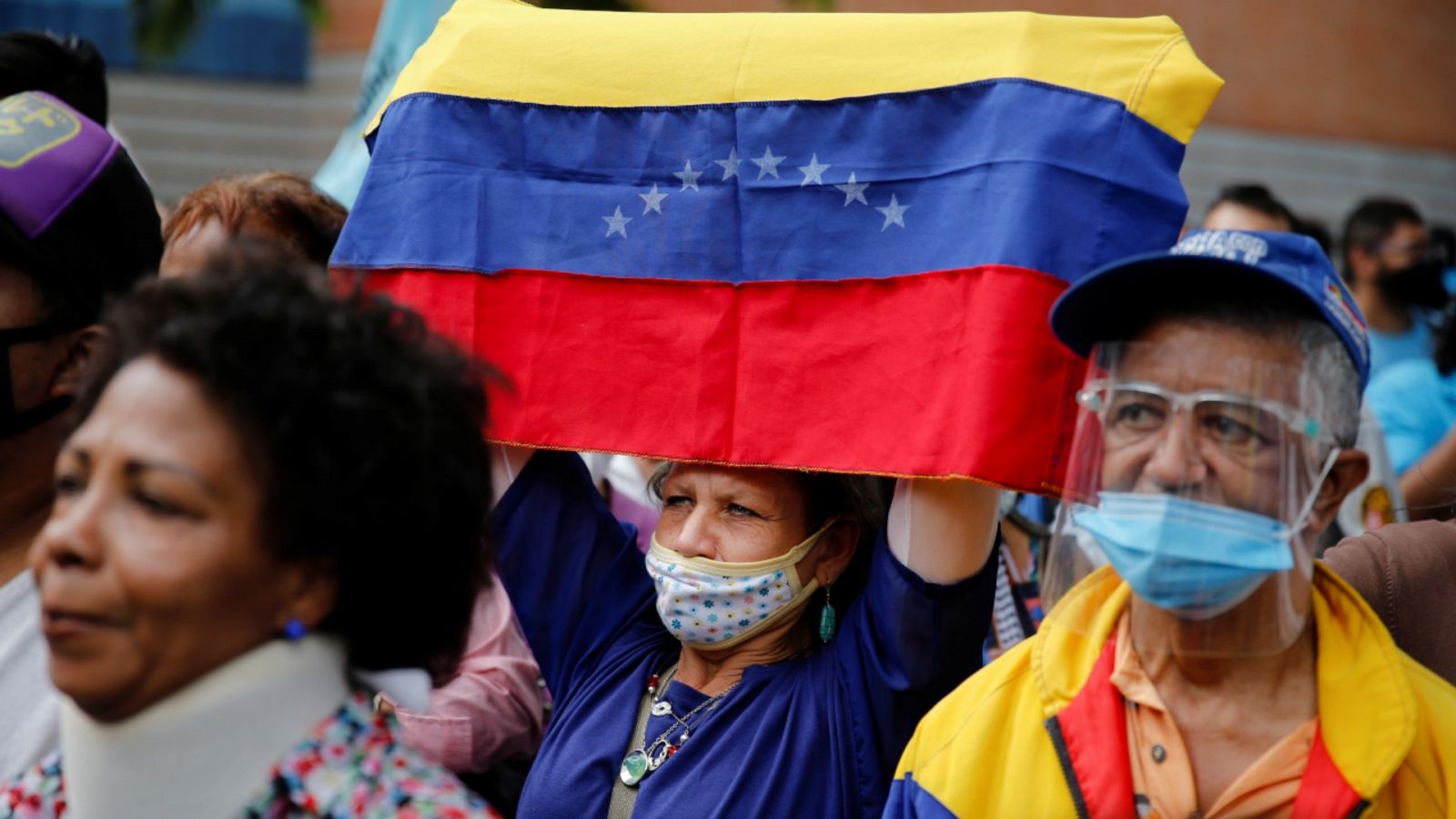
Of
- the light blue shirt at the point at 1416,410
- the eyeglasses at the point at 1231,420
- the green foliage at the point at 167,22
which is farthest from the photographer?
the green foliage at the point at 167,22

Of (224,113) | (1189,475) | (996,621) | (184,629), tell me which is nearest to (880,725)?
(1189,475)

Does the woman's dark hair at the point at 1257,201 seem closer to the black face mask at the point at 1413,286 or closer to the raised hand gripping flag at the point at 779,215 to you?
the black face mask at the point at 1413,286

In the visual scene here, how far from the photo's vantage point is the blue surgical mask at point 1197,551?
266 cm

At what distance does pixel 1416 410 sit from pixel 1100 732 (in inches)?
156

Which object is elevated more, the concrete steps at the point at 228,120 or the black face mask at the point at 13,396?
the black face mask at the point at 13,396

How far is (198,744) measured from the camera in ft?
7.13

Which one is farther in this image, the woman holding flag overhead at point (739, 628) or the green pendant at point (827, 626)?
the green pendant at point (827, 626)

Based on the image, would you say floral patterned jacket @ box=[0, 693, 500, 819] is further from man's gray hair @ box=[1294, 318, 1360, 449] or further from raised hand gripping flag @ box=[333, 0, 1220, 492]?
man's gray hair @ box=[1294, 318, 1360, 449]

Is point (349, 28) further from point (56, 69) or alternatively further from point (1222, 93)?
point (56, 69)

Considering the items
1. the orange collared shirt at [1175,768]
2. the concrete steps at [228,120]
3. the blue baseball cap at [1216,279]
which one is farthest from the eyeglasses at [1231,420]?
the concrete steps at [228,120]

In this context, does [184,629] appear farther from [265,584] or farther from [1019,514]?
[1019,514]

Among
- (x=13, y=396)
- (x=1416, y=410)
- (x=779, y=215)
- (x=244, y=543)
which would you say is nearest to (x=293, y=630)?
(x=244, y=543)

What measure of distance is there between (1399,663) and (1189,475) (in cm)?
45

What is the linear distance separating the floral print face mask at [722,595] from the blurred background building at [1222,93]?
11.4 m
